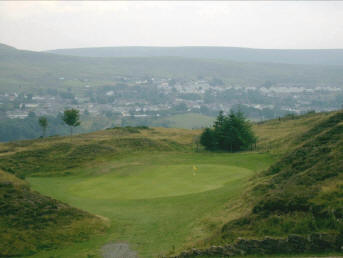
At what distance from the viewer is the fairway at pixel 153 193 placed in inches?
823

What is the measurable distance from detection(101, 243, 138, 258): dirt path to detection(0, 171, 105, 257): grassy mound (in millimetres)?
2046

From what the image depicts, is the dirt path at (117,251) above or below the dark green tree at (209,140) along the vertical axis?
below

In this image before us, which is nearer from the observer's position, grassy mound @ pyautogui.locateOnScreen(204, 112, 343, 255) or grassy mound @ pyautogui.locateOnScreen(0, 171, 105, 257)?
grassy mound @ pyautogui.locateOnScreen(204, 112, 343, 255)

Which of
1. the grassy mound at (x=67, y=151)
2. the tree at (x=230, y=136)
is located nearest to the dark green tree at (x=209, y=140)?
the tree at (x=230, y=136)

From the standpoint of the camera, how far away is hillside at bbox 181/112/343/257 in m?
15.6

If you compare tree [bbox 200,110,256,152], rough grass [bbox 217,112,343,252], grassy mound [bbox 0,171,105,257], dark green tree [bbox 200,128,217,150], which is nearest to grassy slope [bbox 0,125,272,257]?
grassy mound [bbox 0,171,105,257]

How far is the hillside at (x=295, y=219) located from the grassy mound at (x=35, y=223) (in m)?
7.39

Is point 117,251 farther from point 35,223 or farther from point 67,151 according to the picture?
point 67,151

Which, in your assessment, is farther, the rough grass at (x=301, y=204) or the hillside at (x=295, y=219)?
the rough grass at (x=301, y=204)

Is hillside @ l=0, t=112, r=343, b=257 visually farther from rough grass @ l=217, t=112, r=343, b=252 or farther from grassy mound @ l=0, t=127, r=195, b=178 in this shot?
grassy mound @ l=0, t=127, r=195, b=178

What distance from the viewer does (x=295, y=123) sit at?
76625mm

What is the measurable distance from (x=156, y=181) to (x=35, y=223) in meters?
15.1

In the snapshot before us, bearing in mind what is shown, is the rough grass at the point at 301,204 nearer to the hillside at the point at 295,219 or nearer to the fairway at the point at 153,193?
the hillside at the point at 295,219

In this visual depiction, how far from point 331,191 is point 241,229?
4359 millimetres
